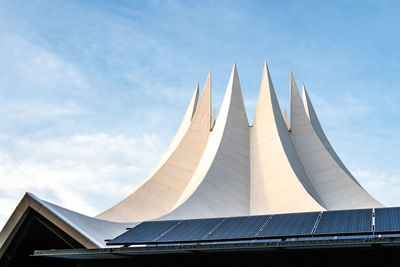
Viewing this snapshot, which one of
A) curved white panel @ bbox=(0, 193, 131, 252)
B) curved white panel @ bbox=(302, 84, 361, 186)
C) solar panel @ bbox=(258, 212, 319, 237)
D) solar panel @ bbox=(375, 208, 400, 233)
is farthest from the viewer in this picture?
curved white panel @ bbox=(302, 84, 361, 186)

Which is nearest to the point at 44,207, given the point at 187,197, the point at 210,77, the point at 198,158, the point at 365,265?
the point at 365,265

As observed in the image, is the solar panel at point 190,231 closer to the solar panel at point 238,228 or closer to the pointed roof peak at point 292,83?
the solar panel at point 238,228

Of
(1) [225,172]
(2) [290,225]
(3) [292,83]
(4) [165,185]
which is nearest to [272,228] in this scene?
(2) [290,225]

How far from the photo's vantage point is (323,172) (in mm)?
23344

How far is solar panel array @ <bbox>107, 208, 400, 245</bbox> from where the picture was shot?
8.75 meters

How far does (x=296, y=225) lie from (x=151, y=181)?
15.2m

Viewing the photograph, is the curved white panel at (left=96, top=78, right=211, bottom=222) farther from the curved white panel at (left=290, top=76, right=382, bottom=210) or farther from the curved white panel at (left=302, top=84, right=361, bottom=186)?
the curved white panel at (left=302, top=84, right=361, bottom=186)

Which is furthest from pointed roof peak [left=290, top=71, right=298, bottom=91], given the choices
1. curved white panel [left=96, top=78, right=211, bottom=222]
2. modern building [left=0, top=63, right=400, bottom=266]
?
curved white panel [left=96, top=78, right=211, bottom=222]

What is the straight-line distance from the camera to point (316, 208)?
17.8m

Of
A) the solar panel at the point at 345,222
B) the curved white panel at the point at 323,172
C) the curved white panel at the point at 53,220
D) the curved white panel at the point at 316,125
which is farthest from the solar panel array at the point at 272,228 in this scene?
the curved white panel at the point at 316,125

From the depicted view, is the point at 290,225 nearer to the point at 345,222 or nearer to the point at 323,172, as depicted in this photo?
the point at 345,222

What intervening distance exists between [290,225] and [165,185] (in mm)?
14704

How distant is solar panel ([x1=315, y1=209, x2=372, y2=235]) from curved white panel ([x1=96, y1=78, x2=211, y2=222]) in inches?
527

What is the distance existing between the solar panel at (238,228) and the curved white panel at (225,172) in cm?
640
